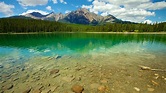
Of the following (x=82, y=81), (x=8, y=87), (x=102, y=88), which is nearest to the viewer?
(x=102, y=88)

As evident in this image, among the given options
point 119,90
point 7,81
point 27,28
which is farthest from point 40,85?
point 27,28

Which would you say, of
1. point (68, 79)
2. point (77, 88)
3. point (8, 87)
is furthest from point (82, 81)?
point (8, 87)

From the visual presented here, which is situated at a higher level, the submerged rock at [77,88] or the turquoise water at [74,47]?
the turquoise water at [74,47]

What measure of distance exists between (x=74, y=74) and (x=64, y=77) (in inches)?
53.4

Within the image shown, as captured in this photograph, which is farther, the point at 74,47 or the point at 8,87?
the point at 74,47

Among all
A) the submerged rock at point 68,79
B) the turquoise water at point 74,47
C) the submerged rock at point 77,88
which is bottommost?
the submerged rock at point 68,79

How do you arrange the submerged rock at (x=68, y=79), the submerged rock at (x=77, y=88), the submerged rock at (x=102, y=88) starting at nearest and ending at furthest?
1. the submerged rock at (x=77, y=88)
2. the submerged rock at (x=102, y=88)
3. the submerged rock at (x=68, y=79)

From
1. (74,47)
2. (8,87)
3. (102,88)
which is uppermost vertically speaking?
(74,47)

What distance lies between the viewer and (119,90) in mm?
10852

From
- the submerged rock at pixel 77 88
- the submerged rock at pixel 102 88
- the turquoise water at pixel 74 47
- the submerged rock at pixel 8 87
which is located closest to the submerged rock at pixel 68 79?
the submerged rock at pixel 77 88

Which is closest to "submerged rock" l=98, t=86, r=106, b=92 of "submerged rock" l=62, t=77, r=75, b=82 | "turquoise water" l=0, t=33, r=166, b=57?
"submerged rock" l=62, t=77, r=75, b=82

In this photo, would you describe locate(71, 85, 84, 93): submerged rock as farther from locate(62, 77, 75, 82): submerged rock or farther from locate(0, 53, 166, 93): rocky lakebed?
locate(62, 77, 75, 82): submerged rock

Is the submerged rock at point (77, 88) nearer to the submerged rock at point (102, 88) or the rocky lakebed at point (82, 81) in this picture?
the rocky lakebed at point (82, 81)

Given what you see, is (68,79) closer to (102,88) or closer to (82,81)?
(82,81)
